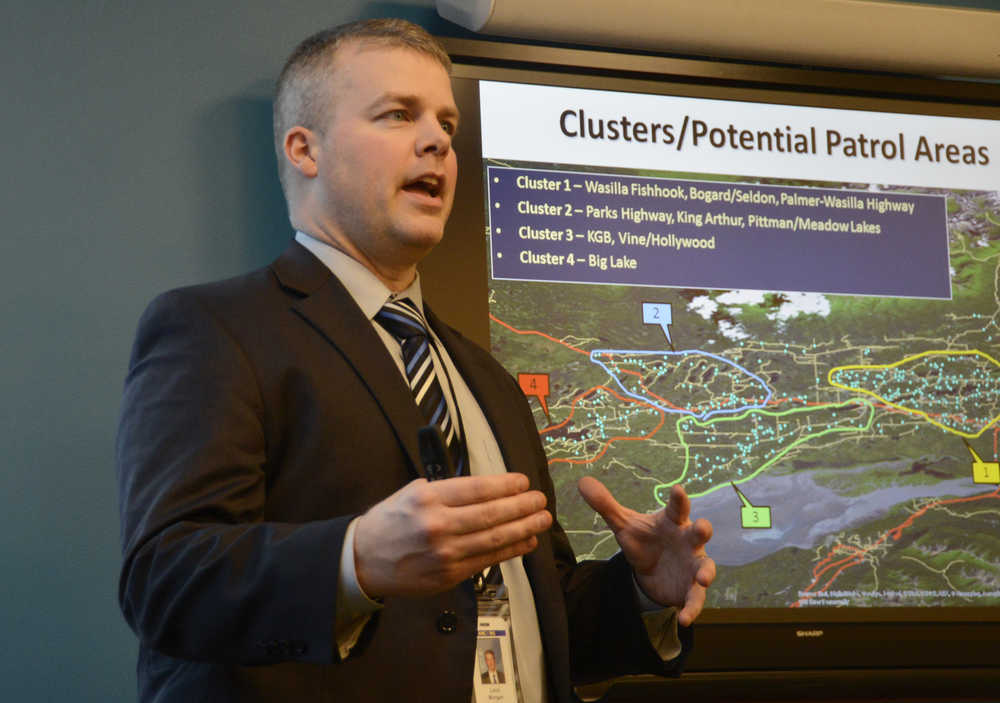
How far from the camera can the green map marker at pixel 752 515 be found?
2.67 meters

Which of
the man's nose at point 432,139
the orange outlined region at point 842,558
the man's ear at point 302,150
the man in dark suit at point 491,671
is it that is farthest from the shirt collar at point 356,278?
the orange outlined region at point 842,558

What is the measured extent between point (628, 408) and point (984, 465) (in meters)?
0.95

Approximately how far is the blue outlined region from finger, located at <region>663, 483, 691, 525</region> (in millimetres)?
1050

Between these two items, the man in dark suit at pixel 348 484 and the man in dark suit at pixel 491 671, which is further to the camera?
the man in dark suit at pixel 491 671

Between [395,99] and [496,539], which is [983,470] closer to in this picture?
[395,99]

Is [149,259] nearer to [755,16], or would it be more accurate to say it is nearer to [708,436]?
[708,436]

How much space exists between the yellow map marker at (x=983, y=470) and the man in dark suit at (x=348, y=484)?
1.36m

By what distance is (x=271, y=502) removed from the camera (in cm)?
151

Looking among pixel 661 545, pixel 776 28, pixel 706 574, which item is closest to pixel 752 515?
pixel 661 545

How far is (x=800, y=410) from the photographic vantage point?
9.09 ft

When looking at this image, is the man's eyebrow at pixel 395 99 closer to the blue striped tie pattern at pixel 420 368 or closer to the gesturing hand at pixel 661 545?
the blue striped tie pattern at pixel 420 368

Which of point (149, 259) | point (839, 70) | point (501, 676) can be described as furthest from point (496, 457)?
point (839, 70)

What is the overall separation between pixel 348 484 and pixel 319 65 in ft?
2.59

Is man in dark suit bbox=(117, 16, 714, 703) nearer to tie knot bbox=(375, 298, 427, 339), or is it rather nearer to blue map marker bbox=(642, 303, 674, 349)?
tie knot bbox=(375, 298, 427, 339)
